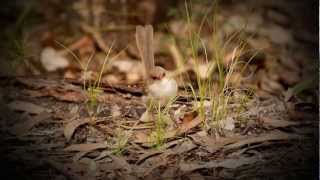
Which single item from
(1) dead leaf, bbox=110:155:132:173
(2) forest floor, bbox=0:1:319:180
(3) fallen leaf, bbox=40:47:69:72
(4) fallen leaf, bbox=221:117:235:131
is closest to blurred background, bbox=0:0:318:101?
(3) fallen leaf, bbox=40:47:69:72

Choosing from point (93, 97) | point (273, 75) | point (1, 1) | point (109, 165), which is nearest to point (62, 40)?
point (1, 1)

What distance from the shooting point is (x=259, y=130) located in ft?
4.56

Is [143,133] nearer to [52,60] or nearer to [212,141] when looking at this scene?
[212,141]

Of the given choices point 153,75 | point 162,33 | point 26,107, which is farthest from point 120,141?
point 162,33

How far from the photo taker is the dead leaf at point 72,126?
1.35 metres

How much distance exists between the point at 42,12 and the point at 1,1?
0.20 metres

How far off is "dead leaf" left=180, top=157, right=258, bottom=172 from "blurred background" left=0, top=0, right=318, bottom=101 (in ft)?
1.74

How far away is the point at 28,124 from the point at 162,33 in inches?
39.4

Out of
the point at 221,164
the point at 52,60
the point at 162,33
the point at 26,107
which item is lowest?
the point at 221,164

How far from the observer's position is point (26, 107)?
1437 mm

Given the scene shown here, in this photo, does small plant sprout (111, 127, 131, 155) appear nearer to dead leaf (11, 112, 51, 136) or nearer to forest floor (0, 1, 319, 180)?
forest floor (0, 1, 319, 180)

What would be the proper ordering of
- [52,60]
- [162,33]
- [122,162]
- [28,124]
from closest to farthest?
[122,162], [28,124], [52,60], [162,33]

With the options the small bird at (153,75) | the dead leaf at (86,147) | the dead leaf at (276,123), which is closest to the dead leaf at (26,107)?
the dead leaf at (86,147)

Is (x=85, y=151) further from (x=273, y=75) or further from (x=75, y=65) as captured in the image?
(x=273, y=75)
